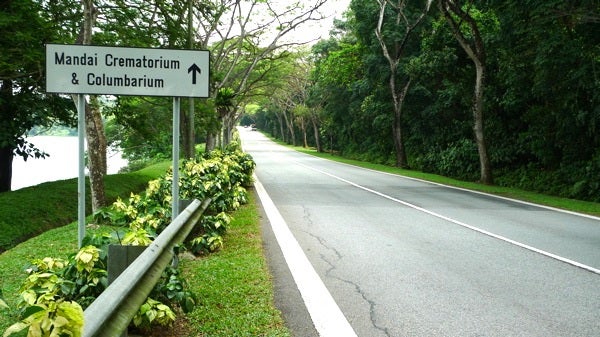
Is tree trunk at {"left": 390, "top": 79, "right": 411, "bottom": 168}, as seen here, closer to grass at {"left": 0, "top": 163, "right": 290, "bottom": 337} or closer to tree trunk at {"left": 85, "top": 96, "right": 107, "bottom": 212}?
tree trunk at {"left": 85, "top": 96, "right": 107, "bottom": 212}

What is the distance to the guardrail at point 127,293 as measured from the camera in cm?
249

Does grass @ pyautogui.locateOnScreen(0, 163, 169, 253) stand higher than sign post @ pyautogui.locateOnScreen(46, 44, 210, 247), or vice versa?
sign post @ pyautogui.locateOnScreen(46, 44, 210, 247)

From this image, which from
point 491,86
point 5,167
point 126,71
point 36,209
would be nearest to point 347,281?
point 126,71

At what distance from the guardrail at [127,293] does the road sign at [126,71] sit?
1.53 metres

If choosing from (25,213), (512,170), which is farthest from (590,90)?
(25,213)

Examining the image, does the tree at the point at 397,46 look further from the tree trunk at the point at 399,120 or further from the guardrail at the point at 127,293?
the guardrail at the point at 127,293

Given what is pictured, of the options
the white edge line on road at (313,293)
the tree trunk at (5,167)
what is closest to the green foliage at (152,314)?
the white edge line on road at (313,293)

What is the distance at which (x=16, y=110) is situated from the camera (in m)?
15.8

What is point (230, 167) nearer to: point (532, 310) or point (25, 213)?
point (25, 213)

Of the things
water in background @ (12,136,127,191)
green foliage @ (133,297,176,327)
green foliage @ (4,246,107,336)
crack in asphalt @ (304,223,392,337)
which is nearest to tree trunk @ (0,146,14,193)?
water in background @ (12,136,127,191)

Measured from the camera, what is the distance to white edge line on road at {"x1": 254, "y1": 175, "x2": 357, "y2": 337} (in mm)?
4430

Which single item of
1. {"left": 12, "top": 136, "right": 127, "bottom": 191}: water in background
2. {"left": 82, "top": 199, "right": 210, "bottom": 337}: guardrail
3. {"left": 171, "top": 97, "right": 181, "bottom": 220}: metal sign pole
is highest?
{"left": 171, "top": 97, "right": 181, "bottom": 220}: metal sign pole

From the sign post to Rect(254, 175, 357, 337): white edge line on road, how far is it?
222 cm

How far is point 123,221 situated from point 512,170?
20078 millimetres
